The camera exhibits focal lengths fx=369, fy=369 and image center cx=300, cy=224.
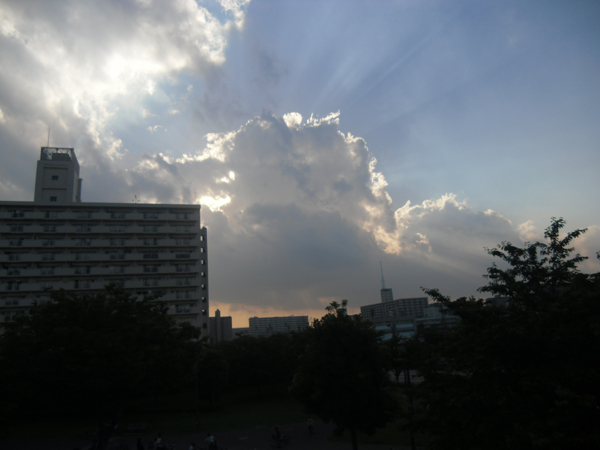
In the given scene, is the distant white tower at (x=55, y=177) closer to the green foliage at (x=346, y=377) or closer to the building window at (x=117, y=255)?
the building window at (x=117, y=255)

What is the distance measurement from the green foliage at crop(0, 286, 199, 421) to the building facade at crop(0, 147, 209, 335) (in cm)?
4132

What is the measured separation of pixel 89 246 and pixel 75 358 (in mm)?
54761

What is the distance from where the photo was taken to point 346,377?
1609 cm

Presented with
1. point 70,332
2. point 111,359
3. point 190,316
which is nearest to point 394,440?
point 111,359

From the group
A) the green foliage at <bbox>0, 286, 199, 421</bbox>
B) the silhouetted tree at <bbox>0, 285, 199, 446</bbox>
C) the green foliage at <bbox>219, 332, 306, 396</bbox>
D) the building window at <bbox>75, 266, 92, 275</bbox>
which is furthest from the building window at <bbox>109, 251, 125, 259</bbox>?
the green foliage at <bbox>0, 286, 199, 421</bbox>

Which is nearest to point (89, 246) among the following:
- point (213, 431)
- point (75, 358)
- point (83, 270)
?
point (83, 270)

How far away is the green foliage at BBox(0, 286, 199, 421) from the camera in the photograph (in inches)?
774

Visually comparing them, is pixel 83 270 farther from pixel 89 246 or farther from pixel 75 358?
pixel 75 358

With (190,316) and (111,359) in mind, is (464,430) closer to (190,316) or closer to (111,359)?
(111,359)

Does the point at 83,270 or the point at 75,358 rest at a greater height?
the point at 83,270

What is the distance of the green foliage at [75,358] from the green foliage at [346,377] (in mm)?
10990

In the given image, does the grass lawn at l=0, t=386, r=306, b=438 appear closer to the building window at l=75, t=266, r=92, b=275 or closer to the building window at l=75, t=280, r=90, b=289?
the building window at l=75, t=280, r=90, b=289

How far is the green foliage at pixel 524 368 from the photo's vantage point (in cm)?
803

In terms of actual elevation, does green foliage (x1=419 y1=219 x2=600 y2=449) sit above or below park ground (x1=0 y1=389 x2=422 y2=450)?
above
